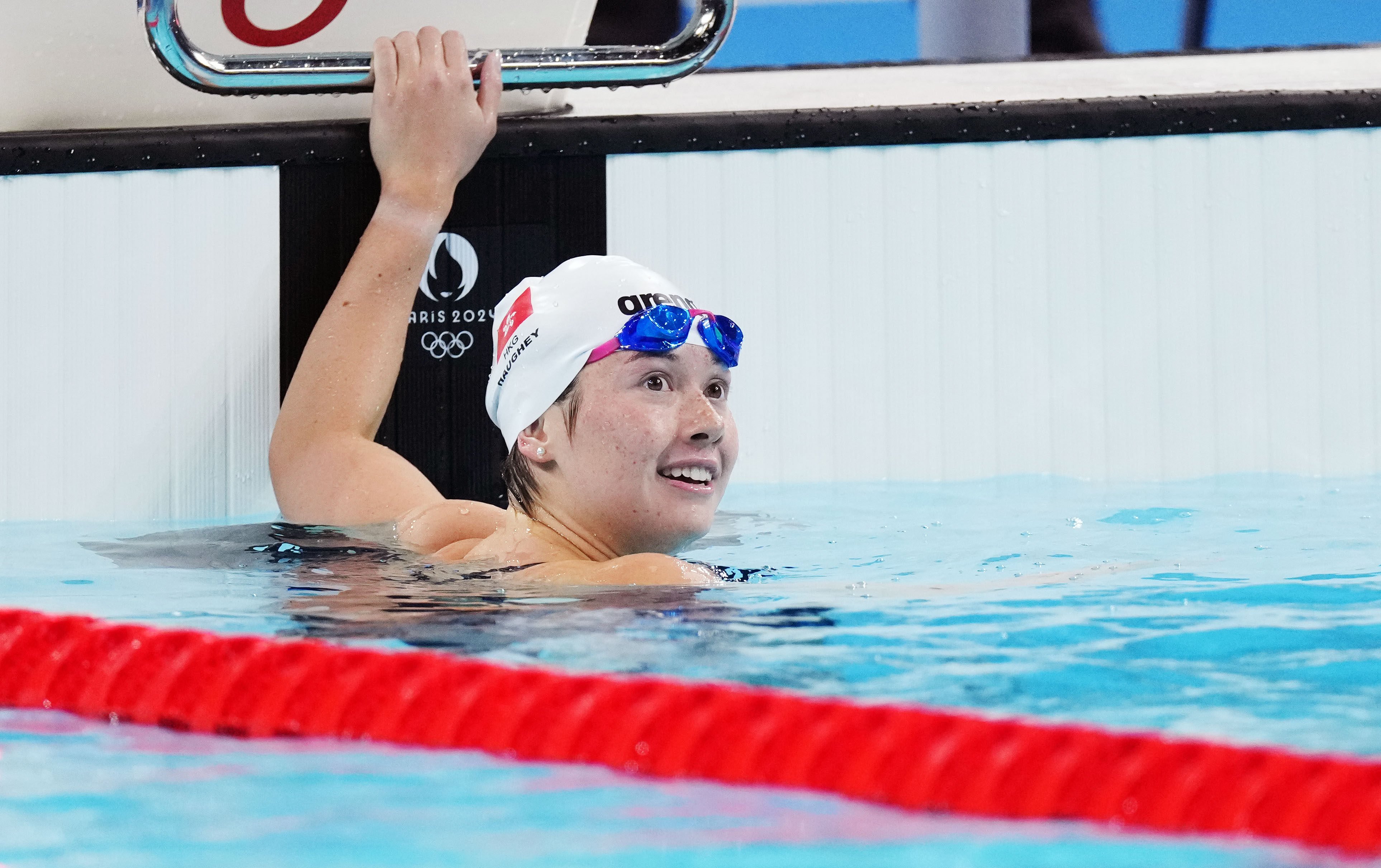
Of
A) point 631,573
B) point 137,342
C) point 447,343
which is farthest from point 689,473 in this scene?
point 137,342

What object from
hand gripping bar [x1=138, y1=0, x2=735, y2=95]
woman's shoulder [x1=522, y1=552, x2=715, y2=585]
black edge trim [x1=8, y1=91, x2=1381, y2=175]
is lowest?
woman's shoulder [x1=522, y1=552, x2=715, y2=585]

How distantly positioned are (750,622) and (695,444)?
435mm

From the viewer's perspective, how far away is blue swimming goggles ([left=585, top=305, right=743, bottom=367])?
87.5 inches

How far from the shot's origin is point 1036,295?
3344 mm

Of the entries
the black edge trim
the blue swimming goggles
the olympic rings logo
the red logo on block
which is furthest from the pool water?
the red logo on block

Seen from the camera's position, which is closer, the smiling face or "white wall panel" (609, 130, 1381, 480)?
the smiling face

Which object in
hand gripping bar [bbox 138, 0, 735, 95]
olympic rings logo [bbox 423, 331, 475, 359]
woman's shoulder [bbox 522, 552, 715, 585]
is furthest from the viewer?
olympic rings logo [bbox 423, 331, 475, 359]

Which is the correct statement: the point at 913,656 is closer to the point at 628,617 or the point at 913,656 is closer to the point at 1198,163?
the point at 628,617

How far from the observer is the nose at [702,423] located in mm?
2158

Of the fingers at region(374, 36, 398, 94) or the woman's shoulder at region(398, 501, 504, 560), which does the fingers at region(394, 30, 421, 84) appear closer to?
the fingers at region(374, 36, 398, 94)

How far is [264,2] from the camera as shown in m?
3.31

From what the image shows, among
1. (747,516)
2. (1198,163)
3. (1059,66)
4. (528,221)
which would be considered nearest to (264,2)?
(528,221)

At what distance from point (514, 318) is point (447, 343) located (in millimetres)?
928

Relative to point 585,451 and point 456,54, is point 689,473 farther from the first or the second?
point 456,54
